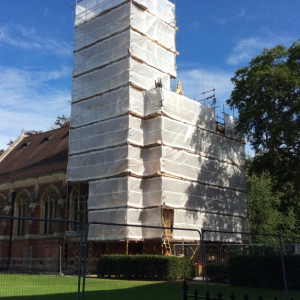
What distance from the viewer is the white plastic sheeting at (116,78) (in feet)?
94.3

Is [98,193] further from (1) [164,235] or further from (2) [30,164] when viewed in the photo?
(2) [30,164]

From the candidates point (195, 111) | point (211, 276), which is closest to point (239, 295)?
point (211, 276)

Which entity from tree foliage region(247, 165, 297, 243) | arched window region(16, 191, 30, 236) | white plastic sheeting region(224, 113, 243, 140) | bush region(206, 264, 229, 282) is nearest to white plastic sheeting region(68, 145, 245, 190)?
white plastic sheeting region(224, 113, 243, 140)

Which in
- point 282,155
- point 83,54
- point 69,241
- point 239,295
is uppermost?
point 83,54

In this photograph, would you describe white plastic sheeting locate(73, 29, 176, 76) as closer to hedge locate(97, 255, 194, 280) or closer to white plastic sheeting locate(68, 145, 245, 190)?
white plastic sheeting locate(68, 145, 245, 190)

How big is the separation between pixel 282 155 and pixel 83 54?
17.5 metres

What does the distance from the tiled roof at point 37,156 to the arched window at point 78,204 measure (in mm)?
2419

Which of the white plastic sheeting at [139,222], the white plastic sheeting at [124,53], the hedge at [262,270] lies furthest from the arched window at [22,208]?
the hedge at [262,270]

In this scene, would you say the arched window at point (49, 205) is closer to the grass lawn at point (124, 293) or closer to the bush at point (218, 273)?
the grass lawn at point (124, 293)

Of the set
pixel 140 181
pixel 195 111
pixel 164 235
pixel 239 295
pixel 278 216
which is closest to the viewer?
pixel 239 295

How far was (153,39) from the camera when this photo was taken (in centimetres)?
3138

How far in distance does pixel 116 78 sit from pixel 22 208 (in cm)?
1500

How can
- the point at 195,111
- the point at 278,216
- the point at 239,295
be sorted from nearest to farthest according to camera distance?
the point at 239,295, the point at 195,111, the point at 278,216

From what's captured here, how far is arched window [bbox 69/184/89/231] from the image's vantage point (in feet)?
97.3
